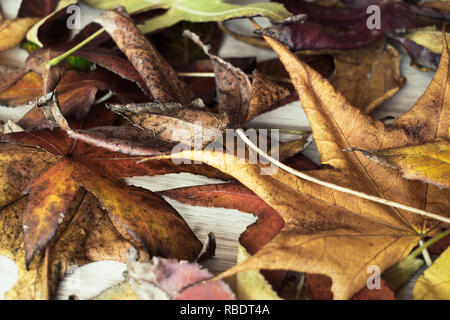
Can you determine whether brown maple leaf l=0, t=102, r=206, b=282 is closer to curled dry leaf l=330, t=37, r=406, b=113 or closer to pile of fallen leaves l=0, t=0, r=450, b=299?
pile of fallen leaves l=0, t=0, r=450, b=299

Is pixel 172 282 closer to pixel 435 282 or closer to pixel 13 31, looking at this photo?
pixel 435 282

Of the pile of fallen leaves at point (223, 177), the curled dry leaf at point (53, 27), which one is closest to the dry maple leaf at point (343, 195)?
the pile of fallen leaves at point (223, 177)

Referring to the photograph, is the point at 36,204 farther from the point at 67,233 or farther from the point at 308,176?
the point at 308,176

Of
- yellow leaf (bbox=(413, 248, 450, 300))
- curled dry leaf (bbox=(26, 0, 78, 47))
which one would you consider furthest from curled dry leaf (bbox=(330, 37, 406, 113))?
curled dry leaf (bbox=(26, 0, 78, 47))

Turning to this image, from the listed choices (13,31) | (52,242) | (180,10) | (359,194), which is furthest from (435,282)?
(13,31)

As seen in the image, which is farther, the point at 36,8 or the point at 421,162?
the point at 36,8

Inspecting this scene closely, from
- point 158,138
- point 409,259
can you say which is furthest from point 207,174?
point 409,259

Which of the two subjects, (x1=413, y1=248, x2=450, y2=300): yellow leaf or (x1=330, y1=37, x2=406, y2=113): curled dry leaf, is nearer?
(x1=413, y1=248, x2=450, y2=300): yellow leaf
